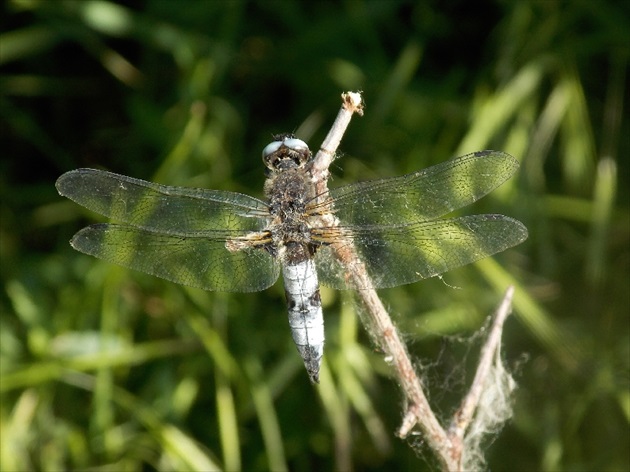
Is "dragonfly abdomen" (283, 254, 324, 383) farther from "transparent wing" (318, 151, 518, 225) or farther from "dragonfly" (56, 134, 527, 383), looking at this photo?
"transparent wing" (318, 151, 518, 225)

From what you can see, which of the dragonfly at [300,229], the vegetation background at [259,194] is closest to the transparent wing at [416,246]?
the dragonfly at [300,229]

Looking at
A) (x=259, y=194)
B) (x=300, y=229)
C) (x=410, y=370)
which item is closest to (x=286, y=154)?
(x=300, y=229)

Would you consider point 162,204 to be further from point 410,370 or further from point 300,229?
point 410,370

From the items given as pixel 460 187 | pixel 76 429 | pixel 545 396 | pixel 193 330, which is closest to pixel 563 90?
pixel 545 396

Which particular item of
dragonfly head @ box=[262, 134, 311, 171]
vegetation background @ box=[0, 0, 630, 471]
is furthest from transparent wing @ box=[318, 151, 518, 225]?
vegetation background @ box=[0, 0, 630, 471]

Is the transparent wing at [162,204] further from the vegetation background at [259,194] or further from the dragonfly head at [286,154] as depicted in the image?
the vegetation background at [259,194]

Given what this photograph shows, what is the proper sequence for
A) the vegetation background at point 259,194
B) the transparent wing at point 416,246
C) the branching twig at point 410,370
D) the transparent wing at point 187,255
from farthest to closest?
the vegetation background at point 259,194
the transparent wing at point 187,255
the transparent wing at point 416,246
the branching twig at point 410,370

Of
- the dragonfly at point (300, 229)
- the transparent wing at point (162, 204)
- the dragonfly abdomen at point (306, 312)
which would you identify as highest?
the transparent wing at point (162, 204)
